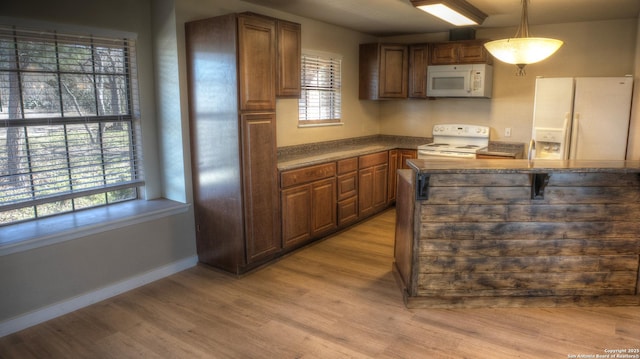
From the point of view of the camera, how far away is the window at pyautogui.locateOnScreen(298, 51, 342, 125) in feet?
16.7

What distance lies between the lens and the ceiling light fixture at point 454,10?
145 inches

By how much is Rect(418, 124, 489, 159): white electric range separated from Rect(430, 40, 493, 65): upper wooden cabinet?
884 millimetres

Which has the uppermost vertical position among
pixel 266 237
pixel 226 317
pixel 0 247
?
pixel 0 247

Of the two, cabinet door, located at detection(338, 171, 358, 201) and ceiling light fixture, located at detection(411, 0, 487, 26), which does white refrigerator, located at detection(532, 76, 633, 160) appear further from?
cabinet door, located at detection(338, 171, 358, 201)

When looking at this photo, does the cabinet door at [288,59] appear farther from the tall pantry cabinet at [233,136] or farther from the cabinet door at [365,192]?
the cabinet door at [365,192]

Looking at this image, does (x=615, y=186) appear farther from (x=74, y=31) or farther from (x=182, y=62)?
(x=74, y=31)

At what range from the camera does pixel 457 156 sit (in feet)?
17.6

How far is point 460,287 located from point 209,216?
217 cm

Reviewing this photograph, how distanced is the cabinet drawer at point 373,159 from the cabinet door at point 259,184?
158 centimetres

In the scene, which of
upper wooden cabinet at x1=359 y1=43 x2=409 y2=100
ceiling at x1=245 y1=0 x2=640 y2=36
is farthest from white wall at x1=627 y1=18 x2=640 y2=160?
upper wooden cabinet at x1=359 y1=43 x2=409 y2=100

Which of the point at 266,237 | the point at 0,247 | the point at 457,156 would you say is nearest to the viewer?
the point at 0,247

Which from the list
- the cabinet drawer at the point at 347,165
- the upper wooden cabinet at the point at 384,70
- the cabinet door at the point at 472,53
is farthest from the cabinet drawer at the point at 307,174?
the cabinet door at the point at 472,53

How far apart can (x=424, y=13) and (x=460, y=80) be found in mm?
1241

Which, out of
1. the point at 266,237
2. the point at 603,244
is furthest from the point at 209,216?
the point at 603,244
